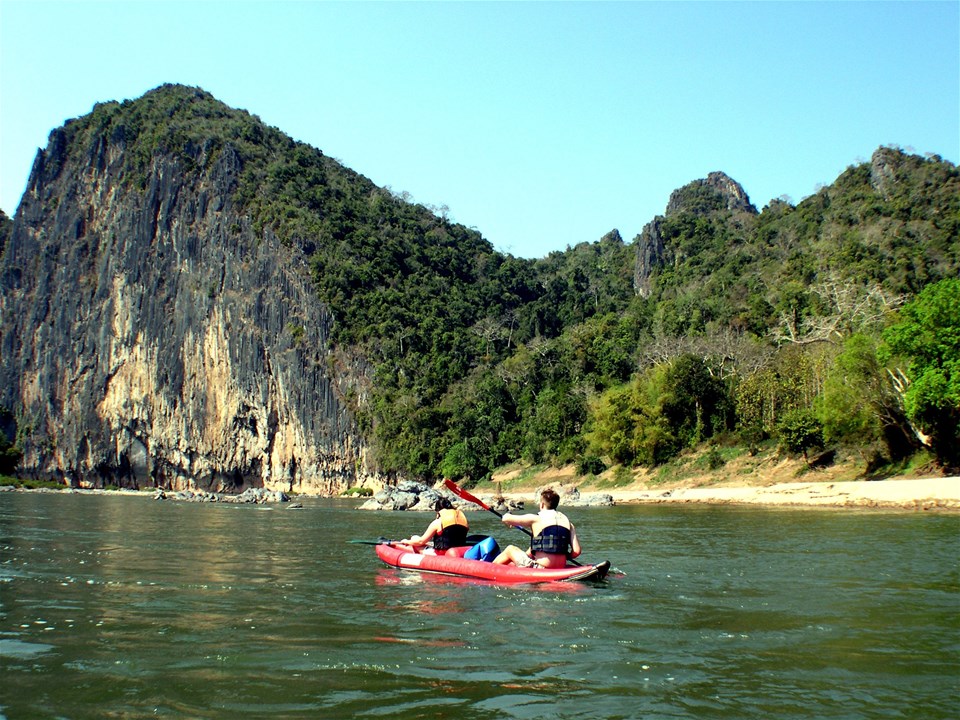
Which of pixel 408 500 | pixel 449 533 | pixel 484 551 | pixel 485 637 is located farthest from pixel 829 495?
pixel 485 637

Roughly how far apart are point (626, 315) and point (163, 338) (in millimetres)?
47407

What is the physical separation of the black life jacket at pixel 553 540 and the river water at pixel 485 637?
808 mm

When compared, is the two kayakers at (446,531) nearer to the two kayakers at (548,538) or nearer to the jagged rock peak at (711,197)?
the two kayakers at (548,538)

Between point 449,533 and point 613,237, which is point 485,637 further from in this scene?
point 613,237

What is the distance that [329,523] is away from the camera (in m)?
30.0

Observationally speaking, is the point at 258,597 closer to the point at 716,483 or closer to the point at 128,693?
the point at 128,693

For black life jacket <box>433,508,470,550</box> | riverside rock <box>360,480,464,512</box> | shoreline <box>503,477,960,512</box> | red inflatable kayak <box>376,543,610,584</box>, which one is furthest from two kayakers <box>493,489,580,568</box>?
riverside rock <box>360,480,464,512</box>

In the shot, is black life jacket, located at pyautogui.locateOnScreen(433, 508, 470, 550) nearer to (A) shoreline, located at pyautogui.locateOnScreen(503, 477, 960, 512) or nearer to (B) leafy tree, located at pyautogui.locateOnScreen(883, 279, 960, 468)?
(A) shoreline, located at pyautogui.locateOnScreen(503, 477, 960, 512)

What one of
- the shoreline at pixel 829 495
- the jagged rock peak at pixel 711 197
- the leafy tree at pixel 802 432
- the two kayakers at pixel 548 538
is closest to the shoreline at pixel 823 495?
the shoreline at pixel 829 495

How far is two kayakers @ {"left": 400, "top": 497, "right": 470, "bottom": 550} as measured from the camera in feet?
52.5

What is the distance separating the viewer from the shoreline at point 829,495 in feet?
93.4

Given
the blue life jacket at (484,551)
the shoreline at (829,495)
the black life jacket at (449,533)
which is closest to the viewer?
the blue life jacket at (484,551)

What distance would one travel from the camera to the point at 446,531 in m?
16.0

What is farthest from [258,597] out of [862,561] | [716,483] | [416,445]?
[416,445]
